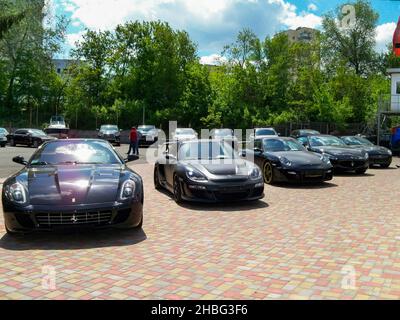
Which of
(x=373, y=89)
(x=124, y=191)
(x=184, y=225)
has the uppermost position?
(x=373, y=89)

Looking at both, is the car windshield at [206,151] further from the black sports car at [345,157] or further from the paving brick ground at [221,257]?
the black sports car at [345,157]

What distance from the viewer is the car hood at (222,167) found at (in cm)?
862

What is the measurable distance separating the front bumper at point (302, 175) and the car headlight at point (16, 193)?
23.5 feet

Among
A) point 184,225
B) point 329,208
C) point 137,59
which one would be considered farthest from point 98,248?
point 137,59

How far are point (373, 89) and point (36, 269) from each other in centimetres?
4796

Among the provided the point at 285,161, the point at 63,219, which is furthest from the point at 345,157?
the point at 63,219

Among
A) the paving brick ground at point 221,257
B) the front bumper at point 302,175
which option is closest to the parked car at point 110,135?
the front bumper at point 302,175

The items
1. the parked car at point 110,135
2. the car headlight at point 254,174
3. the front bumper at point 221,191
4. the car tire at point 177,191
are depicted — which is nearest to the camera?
the front bumper at point 221,191

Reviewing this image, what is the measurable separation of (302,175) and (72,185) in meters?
6.82

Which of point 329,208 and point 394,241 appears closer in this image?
point 394,241

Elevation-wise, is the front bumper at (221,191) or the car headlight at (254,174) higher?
the car headlight at (254,174)

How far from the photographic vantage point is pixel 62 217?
5688mm
